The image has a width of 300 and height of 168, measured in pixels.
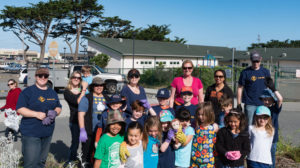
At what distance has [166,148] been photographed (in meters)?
3.29

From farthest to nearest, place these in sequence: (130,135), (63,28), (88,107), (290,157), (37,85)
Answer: (63,28) → (290,157) → (88,107) → (37,85) → (130,135)

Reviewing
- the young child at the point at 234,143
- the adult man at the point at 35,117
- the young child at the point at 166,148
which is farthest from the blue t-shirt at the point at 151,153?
the adult man at the point at 35,117

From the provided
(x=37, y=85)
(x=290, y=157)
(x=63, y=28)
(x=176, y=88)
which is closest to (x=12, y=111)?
(x=37, y=85)

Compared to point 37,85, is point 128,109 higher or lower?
lower

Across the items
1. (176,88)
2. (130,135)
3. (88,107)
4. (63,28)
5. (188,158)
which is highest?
(63,28)

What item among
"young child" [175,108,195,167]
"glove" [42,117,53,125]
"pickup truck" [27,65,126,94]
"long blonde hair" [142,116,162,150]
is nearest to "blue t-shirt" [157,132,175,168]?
"young child" [175,108,195,167]

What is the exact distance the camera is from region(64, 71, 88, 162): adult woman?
4.21m

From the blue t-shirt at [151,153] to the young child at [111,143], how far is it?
1.12ft

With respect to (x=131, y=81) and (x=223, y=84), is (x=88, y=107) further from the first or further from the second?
(x=223, y=84)

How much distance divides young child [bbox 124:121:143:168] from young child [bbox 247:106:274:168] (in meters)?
1.49

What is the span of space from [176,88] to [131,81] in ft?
2.96

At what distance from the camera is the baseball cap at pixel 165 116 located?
342 centimetres

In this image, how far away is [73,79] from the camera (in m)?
4.36

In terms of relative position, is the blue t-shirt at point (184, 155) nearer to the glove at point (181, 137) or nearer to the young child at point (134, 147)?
the glove at point (181, 137)
